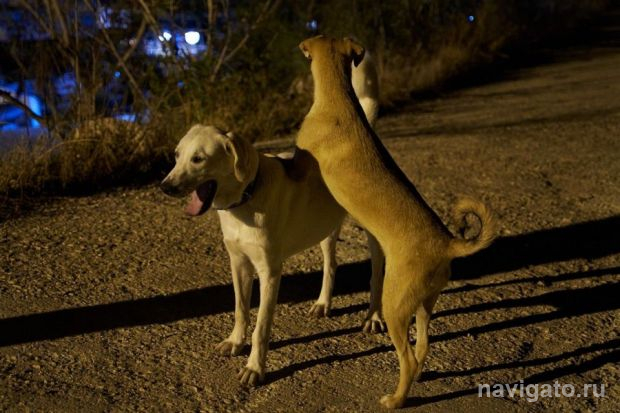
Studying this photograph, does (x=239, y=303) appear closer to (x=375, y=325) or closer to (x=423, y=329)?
(x=375, y=325)

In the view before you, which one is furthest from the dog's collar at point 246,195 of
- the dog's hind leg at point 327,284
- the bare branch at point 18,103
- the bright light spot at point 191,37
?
the bright light spot at point 191,37

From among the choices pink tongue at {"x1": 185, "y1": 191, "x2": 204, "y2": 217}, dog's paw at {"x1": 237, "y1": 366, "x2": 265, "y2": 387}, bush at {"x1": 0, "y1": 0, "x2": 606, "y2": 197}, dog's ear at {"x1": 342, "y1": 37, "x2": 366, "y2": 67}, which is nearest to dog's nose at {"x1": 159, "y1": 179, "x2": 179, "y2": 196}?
pink tongue at {"x1": 185, "y1": 191, "x2": 204, "y2": 217}

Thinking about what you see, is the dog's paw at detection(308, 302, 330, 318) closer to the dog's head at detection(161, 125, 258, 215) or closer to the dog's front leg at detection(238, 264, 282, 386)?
the dog's front leg at detection(238, 264, 282, 386)

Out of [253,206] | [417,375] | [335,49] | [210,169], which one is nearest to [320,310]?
[417,375]

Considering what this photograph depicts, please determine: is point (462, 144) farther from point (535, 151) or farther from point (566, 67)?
point (566, 67)

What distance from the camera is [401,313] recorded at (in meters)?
3.52

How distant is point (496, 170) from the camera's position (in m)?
7.92

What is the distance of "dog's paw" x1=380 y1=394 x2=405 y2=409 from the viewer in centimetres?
365

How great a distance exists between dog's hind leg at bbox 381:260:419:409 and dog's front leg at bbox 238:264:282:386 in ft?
2.04

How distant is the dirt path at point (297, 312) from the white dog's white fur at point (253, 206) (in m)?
0.33

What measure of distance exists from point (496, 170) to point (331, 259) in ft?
12.2

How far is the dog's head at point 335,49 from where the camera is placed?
Result: 4242 mm

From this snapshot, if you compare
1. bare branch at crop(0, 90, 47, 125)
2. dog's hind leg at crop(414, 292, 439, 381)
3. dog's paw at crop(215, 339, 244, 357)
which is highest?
bare branch at crop(0, 90, 47, 125)

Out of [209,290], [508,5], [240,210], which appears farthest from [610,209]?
[508,5]
